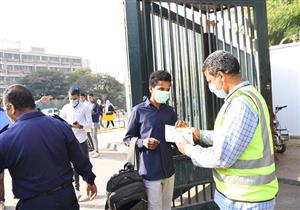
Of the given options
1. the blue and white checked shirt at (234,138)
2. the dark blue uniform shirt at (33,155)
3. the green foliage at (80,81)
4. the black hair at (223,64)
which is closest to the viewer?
the blue and white checked shirt at (234,138)

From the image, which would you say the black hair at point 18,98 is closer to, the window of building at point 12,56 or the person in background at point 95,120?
the person in background at point 95,120

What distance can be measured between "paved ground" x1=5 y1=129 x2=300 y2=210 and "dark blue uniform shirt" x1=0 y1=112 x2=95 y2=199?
273cm

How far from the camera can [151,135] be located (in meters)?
3.62

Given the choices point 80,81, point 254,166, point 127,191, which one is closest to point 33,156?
point 127,191

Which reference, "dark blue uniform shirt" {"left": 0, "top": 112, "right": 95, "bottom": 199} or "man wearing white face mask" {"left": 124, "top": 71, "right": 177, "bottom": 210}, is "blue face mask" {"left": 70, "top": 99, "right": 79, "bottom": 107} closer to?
Result: "man wearing white face mask" {"left": 124, "top": 71, "right": 177, "bottom": 210}

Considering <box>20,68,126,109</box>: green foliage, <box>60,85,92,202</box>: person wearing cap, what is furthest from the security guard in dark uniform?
<box>20,68,126,109</box>: green foliage

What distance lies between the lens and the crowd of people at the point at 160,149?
2.32m

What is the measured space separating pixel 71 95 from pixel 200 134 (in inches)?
159

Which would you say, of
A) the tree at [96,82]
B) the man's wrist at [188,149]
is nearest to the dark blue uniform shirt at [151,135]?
the man's wrist at [188,149]

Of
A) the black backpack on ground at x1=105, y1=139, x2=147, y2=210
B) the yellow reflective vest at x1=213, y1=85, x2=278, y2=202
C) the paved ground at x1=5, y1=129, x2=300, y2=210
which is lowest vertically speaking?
the paved ground at x1=5, y1=129, x2=300, y2=210

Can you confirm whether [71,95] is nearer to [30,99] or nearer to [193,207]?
[193,207]

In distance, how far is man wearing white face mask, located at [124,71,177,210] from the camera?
3.60m

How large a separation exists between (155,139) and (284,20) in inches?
483

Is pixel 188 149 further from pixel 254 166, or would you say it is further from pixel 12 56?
pixel 12 56
